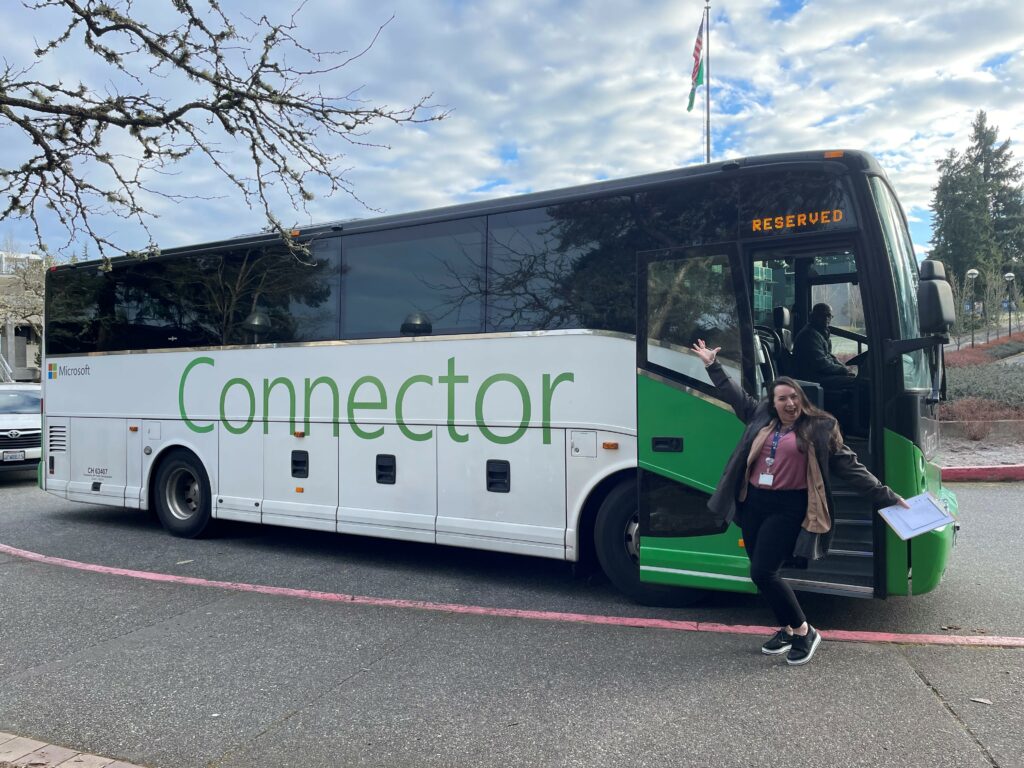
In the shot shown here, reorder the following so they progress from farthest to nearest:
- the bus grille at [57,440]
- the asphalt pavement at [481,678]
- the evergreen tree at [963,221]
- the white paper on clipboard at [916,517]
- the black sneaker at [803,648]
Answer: the evergreen tree at [963,221]
the bus grille at [57,440]
the black sneaker at [803,648]
the white paper on clipboard at [916,517]
the asphalt pavement at [481,678]

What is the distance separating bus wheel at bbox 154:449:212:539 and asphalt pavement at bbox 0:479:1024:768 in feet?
5.48

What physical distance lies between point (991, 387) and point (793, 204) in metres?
15.0

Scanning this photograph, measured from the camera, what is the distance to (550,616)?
5.78 m

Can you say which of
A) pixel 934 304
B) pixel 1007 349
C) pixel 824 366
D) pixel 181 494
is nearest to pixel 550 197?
pixel 824 366

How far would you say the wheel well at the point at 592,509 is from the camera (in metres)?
6.06

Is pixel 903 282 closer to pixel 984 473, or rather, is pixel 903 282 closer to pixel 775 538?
pixel 775 538

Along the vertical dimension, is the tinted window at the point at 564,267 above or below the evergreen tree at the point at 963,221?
below

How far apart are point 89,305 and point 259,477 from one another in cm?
365

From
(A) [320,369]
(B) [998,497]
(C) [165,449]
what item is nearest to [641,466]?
(A) [320,369]

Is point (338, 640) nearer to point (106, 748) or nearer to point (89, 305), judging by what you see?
point (106, 748)

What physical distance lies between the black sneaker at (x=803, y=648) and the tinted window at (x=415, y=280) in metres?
3.43

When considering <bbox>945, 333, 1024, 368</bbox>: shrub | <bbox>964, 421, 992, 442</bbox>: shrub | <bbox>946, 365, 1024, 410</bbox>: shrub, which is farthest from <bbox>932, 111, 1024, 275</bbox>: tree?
<bbox>964, 421, 992, 442</bbox>: shrub

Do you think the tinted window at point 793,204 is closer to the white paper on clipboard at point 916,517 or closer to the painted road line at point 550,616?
the white paper on clipboard at point 916,517

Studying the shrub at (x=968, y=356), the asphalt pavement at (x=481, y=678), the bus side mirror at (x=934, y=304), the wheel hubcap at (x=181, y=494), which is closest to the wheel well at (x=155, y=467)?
the wheel hubcap at (x=181, y=494)
